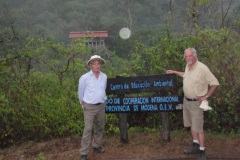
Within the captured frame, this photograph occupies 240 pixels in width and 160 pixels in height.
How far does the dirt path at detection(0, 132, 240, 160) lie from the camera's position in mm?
5895

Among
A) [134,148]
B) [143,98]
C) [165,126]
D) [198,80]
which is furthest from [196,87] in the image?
[134,148]

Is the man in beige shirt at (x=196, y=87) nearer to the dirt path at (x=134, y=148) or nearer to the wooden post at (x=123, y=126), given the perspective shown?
the dirt path at (x=134, y=148)

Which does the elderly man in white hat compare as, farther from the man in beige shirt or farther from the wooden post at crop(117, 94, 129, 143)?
the man in beige shirt

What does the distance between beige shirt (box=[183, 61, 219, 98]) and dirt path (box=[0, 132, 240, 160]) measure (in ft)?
3.54

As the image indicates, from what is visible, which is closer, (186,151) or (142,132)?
(186,151)

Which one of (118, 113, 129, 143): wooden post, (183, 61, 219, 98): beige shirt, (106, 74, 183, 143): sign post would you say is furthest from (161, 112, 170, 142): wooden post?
(183, 61, 219, 98): beige shirt

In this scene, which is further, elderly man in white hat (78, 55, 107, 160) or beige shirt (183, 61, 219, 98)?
elderly man in white hat (78, 55, 107, 160)

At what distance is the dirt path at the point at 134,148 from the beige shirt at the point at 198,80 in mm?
1080

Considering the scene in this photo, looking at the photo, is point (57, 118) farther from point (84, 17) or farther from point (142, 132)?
point (84, 17)

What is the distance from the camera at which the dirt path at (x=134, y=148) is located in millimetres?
5895

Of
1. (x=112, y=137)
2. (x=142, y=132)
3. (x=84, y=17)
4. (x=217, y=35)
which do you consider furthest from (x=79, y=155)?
(x=84, y=17)

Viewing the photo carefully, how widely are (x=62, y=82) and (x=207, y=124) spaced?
3132 mm

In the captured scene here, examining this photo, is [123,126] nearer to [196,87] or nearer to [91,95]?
[91,95]

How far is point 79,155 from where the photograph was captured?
612 cm
